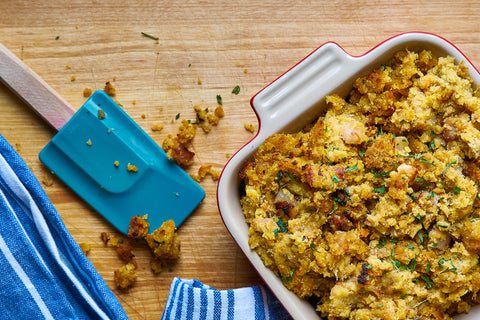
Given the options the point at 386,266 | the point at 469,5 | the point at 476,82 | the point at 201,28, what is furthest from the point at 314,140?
the point at 469,5

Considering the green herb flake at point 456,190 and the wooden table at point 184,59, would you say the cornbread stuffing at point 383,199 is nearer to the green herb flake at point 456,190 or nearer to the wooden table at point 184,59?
the green herb flake at point 456,190

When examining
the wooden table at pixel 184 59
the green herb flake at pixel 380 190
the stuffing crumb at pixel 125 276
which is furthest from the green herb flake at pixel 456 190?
the stuffing crumb at pixel 125 276

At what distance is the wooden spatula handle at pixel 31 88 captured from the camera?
2.05 metres

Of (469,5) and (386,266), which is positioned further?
(469,5)

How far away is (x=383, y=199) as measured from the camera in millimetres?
1650

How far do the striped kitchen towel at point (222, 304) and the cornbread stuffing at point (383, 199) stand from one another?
248mm

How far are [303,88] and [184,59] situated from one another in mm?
631

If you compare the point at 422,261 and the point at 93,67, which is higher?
the point at 93,67

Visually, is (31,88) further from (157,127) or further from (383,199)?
(383,199)

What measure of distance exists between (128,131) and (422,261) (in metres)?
1.29

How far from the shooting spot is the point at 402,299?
161 centimetres

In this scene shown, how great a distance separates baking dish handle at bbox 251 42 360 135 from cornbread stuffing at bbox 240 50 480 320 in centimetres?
5

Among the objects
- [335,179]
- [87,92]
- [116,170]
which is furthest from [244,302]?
[87,92]

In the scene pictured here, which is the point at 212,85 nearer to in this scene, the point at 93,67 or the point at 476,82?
the point at 93,67
